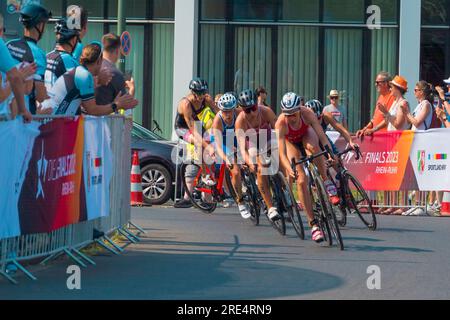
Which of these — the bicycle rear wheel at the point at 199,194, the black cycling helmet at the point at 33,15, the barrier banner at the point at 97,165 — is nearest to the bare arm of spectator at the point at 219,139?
the bicycle rear wheel at the point at 199,194

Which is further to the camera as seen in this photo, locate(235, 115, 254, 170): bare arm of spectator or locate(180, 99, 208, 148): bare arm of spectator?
locate(180, 99, 208, 148): bare arm of spectator

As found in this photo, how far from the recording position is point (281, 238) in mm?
14797

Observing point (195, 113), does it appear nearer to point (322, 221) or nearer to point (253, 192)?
point (253, 192)

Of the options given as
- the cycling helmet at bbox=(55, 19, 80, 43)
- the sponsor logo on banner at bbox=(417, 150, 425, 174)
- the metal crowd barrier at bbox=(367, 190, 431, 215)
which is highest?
the cycling helmet at bbox=(55, 19, 80, 43)

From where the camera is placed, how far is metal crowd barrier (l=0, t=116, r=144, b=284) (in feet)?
34.0

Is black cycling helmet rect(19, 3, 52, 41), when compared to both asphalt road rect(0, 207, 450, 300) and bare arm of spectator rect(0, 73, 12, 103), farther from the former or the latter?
asphalt road rect(0, 207, 450, 300)

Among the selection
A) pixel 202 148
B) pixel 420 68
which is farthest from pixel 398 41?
pixel 202 148

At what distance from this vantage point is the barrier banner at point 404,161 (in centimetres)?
1930

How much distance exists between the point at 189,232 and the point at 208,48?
1529 cm

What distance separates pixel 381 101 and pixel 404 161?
107cm

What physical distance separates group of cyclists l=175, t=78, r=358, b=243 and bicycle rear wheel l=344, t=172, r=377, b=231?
0.50 m

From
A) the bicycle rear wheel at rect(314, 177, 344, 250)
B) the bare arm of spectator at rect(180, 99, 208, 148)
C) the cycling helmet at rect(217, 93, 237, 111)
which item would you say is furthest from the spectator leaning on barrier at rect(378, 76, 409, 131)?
the bicycle rear wheel at rect(314, 177, 344, 250)

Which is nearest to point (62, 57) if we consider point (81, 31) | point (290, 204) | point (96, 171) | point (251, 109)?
point (81, 31)
